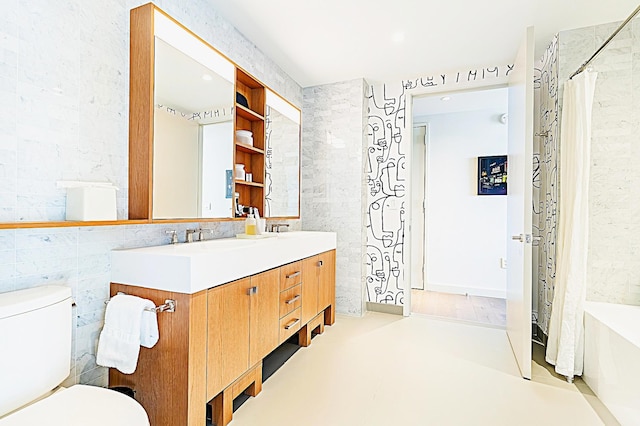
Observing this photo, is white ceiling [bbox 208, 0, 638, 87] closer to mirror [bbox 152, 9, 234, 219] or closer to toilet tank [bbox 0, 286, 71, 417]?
mirror [bbox 152, 9, 234, 219]

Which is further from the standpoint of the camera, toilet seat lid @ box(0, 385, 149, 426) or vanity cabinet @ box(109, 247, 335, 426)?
vanity cabinet @ box(109, 247, 335, 426)

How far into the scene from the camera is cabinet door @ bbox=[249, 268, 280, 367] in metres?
1.78

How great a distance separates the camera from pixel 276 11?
2.16 meters

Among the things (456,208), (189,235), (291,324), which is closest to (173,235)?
(189,235)

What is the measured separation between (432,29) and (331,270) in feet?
6.95

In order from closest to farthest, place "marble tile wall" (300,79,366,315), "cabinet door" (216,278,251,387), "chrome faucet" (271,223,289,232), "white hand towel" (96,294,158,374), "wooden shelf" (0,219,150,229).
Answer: "wooden shelf" (0,219,150,229)
"white hand towel" (96,294,158,374)
"cabinet door" (216,278,251,387)
"chrome faucet" (271,223,289,232)
"marble tile wall" (300,79,366,315)

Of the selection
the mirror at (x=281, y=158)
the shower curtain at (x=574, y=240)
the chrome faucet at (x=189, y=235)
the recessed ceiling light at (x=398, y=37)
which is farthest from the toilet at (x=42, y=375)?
the recessed ceiling light at (x=398, y=37)

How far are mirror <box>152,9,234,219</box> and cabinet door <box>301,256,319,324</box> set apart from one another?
743 millimetres

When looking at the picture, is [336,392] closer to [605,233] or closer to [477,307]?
[605,233]

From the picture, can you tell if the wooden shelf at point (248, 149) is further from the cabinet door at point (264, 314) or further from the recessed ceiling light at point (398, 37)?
the recessed ceiling light at point (398, 37)

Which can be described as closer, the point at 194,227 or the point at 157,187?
the point at 157,187

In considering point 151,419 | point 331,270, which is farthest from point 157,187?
point 331,270

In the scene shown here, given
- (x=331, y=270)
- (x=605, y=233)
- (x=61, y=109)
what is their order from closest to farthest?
(x=61, y=109), (x=605, y=233), (x=331, y=270)

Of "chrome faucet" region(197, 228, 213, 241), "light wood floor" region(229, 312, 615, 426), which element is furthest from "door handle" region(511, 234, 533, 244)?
"chrome faucet" region(197, 228, 213, 241)
